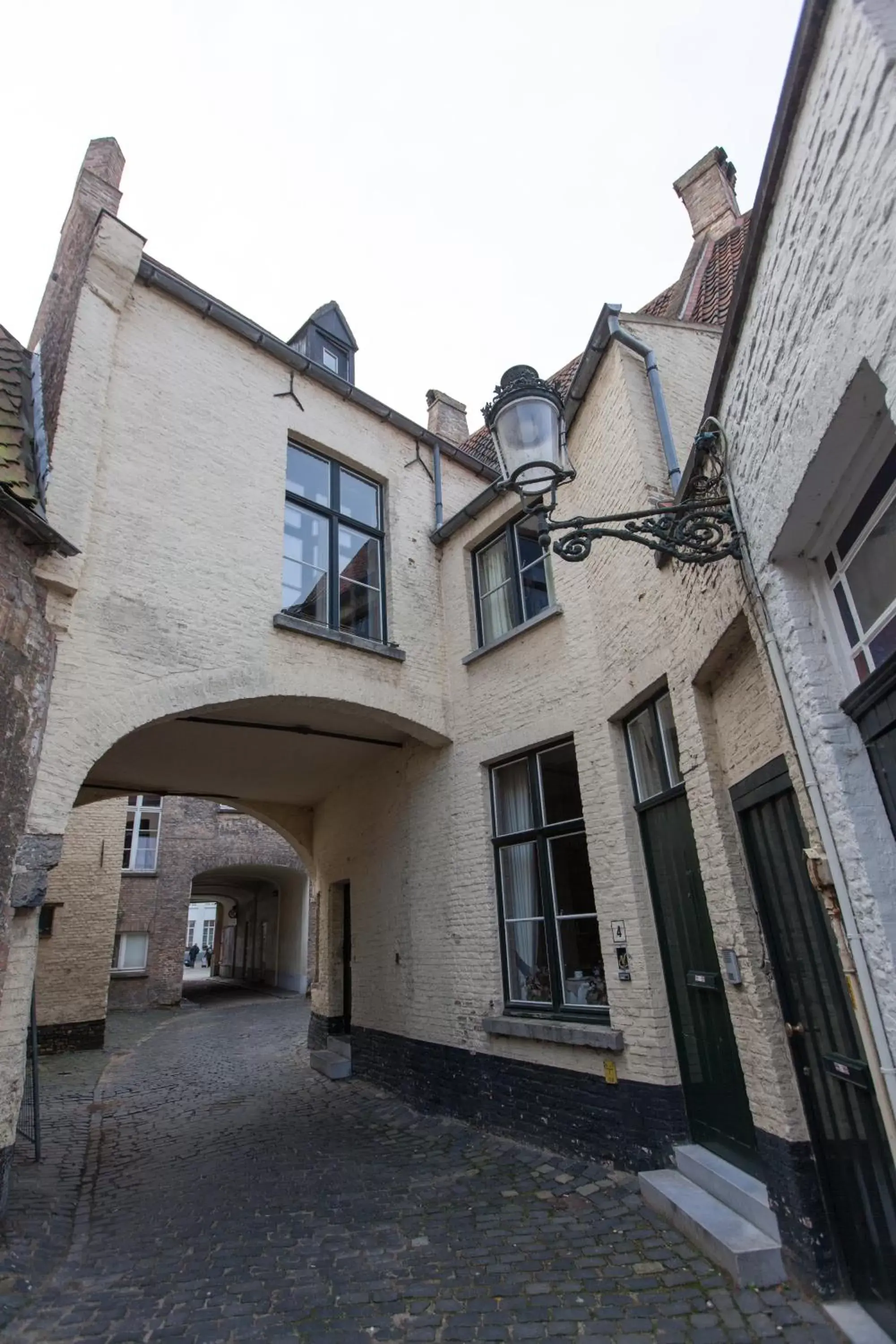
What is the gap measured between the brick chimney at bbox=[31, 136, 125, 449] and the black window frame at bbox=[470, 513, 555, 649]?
4646mm

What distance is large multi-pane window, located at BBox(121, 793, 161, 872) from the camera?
18094mm

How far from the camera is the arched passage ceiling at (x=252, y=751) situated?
782 centimetres

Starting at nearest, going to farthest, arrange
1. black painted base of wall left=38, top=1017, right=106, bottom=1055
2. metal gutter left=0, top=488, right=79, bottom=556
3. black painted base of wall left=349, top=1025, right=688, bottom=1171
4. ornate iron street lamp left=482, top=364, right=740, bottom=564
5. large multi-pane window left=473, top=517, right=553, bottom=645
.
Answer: ornate iron street lamp left=482, top=364, right=740, bottom=564 → metal gutter left=0, top=488, right=79, bottom=556 → black painted base of wall left=349, top=1025, right=688, bottom=1171 → large multi-pane window left=473, top=517, right=553, bottom=645 → black painted base of wall left=38, top=1017, right=106, bottom=1055

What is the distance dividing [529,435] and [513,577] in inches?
172

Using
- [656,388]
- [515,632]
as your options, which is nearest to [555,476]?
[656,388]

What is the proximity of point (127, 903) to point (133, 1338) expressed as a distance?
51.5 feet

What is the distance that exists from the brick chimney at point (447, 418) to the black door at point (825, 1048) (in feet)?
31.9

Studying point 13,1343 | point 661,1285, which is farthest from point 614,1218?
point 13,1343

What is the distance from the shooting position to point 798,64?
2375 millimetres

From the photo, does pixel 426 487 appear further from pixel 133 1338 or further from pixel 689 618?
pixel 133 1338

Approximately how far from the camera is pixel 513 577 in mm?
7949

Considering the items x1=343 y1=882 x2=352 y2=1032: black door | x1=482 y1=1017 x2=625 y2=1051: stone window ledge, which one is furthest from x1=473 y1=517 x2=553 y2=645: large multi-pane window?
x1=343 y1=882 x2=352 y2=1032: black door

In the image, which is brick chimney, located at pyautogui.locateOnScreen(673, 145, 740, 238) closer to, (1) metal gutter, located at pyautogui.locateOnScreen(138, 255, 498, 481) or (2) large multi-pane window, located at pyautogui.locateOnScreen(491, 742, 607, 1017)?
(1) metal gutter, located at pyautogui.locateOnScreen(138, 255, 498, 481)

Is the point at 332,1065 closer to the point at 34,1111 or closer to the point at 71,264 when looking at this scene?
the point at 34,1111
